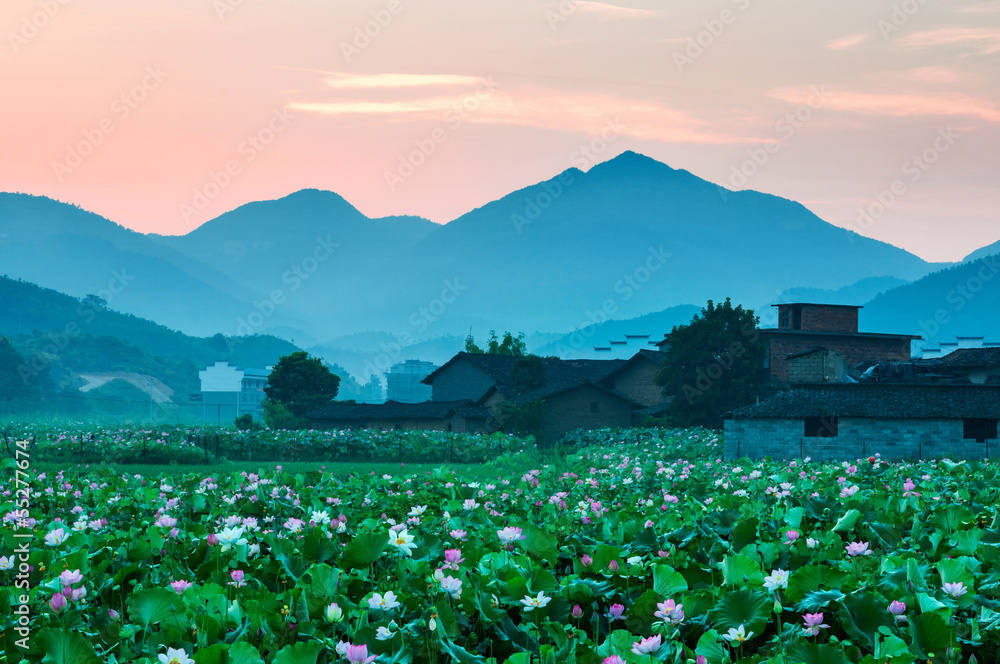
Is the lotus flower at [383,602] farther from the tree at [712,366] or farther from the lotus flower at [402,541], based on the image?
the tree at [712,366]

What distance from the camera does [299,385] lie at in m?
69.0

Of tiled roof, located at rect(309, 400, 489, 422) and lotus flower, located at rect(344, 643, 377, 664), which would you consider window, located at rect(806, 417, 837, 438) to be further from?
lotus flower, located at rect(344, 643, 377, 664)

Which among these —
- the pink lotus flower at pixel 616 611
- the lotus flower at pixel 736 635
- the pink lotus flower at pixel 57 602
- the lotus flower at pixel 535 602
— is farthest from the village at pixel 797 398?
the pink lotus flower at pixel 57 602

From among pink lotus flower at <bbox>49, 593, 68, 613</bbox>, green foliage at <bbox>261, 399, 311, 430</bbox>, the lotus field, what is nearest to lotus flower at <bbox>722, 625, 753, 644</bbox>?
the lotus field

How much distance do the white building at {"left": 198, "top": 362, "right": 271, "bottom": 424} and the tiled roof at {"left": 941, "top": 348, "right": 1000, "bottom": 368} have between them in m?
81.2

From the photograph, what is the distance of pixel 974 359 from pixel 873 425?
18.8 m

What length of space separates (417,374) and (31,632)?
385 ft

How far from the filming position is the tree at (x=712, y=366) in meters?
50.9

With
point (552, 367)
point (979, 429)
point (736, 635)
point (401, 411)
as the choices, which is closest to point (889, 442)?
point (979, 429)

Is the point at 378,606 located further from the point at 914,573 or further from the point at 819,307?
the point at 819,307

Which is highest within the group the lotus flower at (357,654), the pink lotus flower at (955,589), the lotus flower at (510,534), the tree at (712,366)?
the tree at (712,366)

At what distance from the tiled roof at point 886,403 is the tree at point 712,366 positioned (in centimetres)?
1337

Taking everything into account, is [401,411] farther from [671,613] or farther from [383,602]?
[671,613]

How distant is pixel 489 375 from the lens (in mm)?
67375
